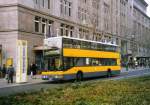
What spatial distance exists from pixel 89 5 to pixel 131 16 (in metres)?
40.1

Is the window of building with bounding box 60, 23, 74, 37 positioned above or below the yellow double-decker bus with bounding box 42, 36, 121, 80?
above

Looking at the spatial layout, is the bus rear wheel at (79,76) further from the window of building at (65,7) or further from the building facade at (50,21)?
the window of building at (65,7)

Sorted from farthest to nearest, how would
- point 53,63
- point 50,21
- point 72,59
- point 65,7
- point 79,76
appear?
1. point 65,7
2. point 50,21
3. point 79,76
4. point 72,59
5. point 53,63

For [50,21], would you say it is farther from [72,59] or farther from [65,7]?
[72,59]

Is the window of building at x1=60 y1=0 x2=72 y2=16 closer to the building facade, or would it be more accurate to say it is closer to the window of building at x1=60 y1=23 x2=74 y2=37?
the building facade

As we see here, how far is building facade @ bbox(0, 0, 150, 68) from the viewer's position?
1638 inches

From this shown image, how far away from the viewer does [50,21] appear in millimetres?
49406

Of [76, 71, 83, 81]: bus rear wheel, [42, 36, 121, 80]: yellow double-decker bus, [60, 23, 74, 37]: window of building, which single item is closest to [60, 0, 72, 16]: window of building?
[60, 23, 74, 37]: window of building

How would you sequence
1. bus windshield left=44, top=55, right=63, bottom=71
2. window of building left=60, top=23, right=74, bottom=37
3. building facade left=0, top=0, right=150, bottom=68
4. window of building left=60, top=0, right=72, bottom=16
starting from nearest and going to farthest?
bus windshield left=44, top=55, right=63, bottom=71 → building facade left=0, top=0, right=150, bottom=68 → window of building left=60, top=0, right=72, bottom=16 → window of building left=60, top=23, right=74, bottom=37

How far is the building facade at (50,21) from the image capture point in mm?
41594

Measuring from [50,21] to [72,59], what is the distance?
71.2 ft

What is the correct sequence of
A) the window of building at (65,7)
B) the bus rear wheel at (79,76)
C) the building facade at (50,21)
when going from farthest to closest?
the window of building at (65,7), the building facade at (50,21), the bus rear wheel at (79,76)

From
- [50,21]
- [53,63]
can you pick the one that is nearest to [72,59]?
[53,63]

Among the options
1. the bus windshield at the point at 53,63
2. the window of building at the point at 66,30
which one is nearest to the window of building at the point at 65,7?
the window of building at the point at 66,30
